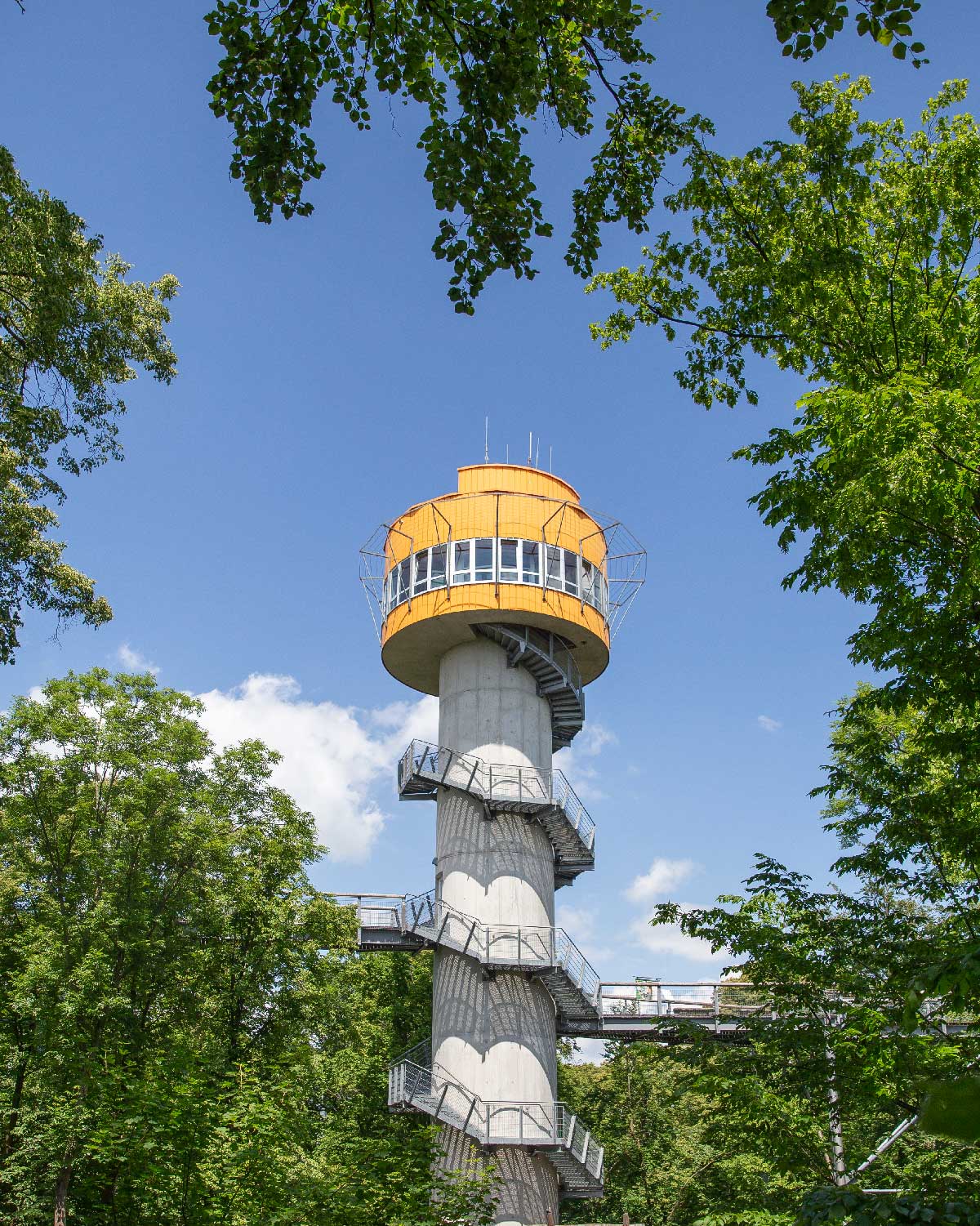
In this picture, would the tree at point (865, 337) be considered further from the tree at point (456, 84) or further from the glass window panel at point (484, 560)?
the glass window panel at point (484, 560)

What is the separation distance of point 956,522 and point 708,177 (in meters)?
5.17

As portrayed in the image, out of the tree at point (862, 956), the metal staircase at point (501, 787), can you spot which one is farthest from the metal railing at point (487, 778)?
the tree at point (862, 956)

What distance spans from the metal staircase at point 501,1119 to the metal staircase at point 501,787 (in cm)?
670

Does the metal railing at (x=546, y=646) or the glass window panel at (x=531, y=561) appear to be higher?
the glass window panel at (x=531, y=561)

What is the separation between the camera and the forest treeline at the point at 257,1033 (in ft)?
43.1

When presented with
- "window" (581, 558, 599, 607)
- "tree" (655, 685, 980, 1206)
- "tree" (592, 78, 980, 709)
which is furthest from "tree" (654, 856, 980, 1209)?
"window" (581, 558, 599, 607)

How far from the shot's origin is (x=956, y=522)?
10977 mm

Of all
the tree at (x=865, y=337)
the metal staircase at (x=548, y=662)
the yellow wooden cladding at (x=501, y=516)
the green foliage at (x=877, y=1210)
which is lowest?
the green foliage at (x=877, y=1210)

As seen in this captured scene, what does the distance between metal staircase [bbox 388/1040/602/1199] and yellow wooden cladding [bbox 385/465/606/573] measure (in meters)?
14.0

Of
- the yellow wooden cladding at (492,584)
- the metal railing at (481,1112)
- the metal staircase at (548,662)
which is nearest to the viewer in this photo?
A: the metal railing at (481,1112)

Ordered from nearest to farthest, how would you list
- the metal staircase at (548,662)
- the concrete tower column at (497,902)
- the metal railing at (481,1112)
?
the metal railing at (481,1112)
the concrete tower column at (497,902)
the metal staircase at (548,662)

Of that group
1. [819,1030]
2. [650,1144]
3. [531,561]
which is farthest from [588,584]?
[819,1030]

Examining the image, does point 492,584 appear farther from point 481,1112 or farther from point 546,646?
point 481,1112

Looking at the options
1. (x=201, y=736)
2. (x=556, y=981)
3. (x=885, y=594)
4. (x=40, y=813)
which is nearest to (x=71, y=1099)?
(x=40, y=813)
